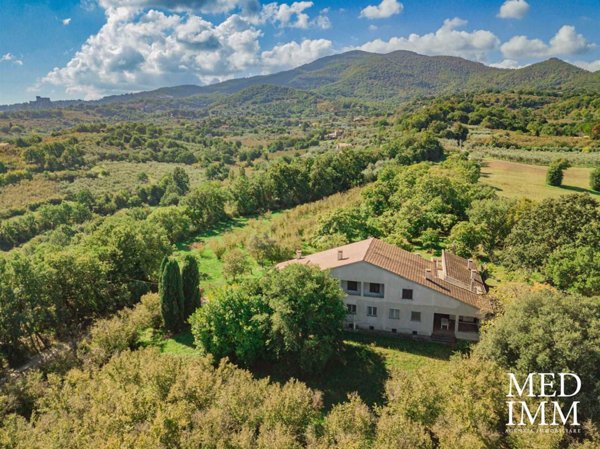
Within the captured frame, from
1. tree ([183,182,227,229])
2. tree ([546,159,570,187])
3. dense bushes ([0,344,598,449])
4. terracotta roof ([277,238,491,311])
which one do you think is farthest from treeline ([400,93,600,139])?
dense bushes ([0,344,598,449])

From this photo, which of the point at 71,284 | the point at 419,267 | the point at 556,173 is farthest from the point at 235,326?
the point at 556,173

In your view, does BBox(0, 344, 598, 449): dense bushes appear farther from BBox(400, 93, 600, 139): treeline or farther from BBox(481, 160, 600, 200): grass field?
BBox(400, 93, 600, 139): treeline

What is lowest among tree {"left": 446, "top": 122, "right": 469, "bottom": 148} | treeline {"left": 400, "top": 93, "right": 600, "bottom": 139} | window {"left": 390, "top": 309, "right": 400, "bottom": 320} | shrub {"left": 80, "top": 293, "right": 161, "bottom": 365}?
shrub {"left": 80, "top": 293, "right": 161, "bottom": 365}

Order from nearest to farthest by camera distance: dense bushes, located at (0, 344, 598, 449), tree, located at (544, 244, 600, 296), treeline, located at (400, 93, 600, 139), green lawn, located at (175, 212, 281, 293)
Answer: dense bushes, located at (0, 344, 598, 449)
tree, located at (544, 244, 600, 296)
green lawn, located at (175, 212, 281, 293)
treeline, located at (400, 93, 600, 139)

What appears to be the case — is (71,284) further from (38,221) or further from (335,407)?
(38,221)

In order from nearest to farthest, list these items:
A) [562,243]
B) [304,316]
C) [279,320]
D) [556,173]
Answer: [279,320] → [304,316] → [562,243] → [556,173]

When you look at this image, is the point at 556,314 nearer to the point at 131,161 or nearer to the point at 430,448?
the point at 430,448
